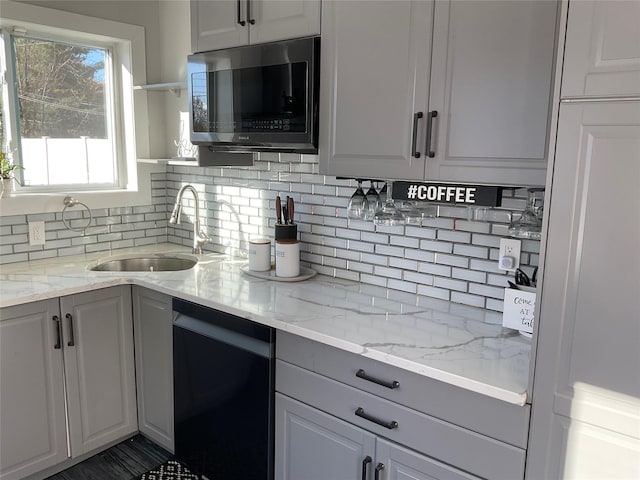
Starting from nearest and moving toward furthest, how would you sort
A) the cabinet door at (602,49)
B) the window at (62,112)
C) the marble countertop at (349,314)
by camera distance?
the cabinet door at (602,49)
the marble countertop at (349,314)
the window at (62,112)

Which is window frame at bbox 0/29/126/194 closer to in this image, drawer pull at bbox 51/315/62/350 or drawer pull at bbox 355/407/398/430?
drawer pull at bbox 51/315/62/350

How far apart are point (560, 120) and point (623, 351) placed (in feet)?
1.79

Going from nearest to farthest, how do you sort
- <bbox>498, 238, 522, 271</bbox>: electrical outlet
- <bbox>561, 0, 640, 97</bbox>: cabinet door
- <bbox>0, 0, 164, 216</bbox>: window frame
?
<bbox>561, 0, 640, 97</bbox>: cabinet door
<bbox>498, 238, 522, 271</bbox>: electrical outlet
<bbox>0, 0, 164, 216</bbox>: window frame

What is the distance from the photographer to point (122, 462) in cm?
249

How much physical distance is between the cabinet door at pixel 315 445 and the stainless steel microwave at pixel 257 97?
39.5 inches

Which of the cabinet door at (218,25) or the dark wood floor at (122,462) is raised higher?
the cabinet door at (218,25)

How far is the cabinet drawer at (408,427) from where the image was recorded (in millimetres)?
1421

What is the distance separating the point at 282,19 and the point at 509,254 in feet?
4.17

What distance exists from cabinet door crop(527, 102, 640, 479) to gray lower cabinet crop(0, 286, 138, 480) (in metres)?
1.92

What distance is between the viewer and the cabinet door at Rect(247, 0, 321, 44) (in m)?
1.96

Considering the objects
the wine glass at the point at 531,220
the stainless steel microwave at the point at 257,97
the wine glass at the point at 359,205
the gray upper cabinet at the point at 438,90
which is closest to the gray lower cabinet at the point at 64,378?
the stainless steel microwave at the point at 257,97

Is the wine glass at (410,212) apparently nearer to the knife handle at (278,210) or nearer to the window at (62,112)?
the knife handle at (278,210)

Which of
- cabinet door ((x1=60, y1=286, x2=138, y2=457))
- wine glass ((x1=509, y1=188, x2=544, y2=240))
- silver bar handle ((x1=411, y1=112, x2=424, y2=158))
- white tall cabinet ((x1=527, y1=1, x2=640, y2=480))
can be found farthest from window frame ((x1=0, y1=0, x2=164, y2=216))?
white tall cabinet ((x1=527, y1=1, x2=640, y2=480))

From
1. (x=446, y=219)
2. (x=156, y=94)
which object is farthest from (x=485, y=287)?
(x=156, y=94)
